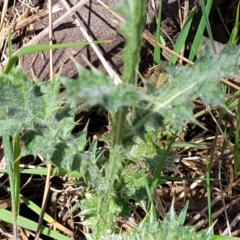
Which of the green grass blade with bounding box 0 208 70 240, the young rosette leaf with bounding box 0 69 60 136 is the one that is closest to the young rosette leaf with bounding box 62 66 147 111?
the young rosette leaf with bounding box 0 69 60 136

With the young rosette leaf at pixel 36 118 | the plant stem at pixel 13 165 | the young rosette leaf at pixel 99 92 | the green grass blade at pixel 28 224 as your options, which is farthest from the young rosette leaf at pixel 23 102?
the green grass blade at pixel 28 224

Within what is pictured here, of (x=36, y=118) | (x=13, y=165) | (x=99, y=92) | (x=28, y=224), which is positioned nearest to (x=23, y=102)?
(x=36, y=118)

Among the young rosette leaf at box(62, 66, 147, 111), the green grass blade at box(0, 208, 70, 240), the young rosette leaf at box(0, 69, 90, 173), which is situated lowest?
the green grass blade at box(0, 208, 70, 240)

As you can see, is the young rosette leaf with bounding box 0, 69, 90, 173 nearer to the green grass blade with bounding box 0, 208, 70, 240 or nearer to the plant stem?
the plant stem

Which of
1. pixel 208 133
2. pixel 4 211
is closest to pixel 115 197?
pixel 4 211

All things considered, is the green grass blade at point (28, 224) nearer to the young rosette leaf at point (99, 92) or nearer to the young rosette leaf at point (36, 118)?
the young rosette leaf at point (36, 118)

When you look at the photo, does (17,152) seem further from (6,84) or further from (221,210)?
(221,210)

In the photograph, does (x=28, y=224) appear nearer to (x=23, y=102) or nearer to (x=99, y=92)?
(x=23, y=102)

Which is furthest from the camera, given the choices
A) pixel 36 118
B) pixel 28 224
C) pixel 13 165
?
pixel 28 224
